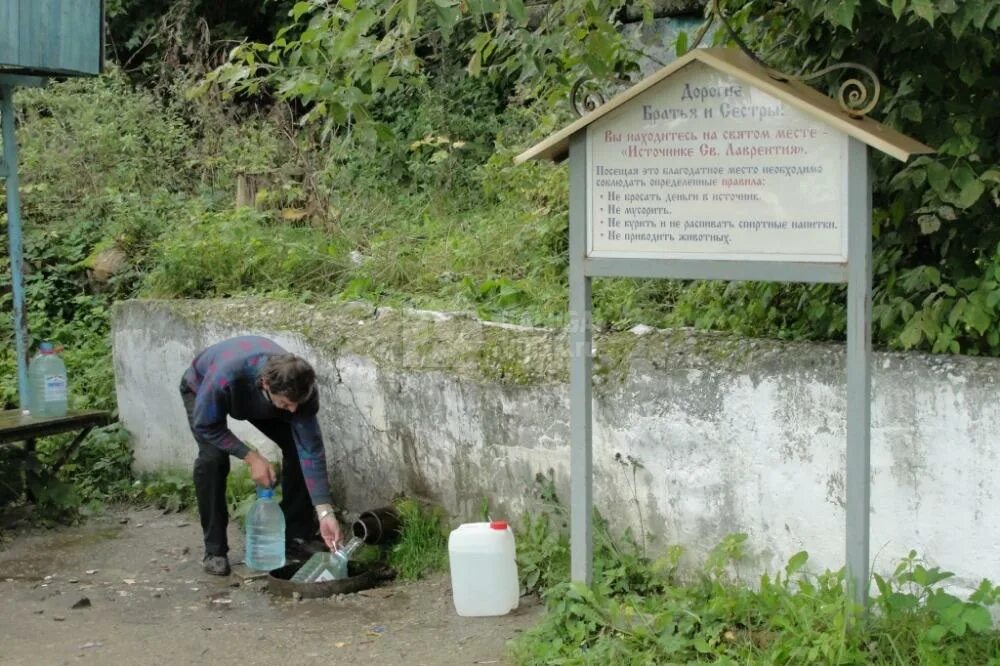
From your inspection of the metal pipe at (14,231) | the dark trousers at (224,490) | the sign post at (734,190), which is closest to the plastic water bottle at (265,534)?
the dark trousers at (224,490)

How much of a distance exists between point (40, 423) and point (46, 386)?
35 centimetres

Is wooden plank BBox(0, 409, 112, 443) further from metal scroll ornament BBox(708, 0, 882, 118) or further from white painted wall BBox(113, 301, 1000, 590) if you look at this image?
metal scroll ornament BBox(708, 0, 882, 118)

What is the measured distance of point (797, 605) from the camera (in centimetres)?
446

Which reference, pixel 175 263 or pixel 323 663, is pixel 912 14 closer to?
pixel 323 663

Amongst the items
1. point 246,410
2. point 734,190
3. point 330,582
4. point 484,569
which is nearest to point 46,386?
point 246,410

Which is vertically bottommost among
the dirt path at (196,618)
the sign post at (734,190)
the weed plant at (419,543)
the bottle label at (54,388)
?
the dirt path at (196,618)

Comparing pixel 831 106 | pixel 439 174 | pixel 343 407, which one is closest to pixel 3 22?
pixel 343 407

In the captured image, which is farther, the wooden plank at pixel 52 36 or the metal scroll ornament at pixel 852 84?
the wooden plank at pixel 52 36

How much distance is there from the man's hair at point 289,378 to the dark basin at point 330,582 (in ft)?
2.89

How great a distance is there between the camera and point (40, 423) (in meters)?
7.29

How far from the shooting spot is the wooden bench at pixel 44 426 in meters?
7.16

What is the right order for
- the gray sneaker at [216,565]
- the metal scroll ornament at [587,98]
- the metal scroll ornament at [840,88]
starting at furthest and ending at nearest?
1. the gray sneaker at [216,565]
2. the metal scroll ornament at [587,98]
3. the metal scroll ornament at [840,88]

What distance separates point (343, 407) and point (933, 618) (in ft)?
11.6

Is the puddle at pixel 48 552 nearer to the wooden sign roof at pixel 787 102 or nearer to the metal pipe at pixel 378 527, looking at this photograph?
the metal pipe at pixel 378 527
